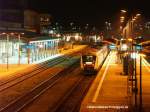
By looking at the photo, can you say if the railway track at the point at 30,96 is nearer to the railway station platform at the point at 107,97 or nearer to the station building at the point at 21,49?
the railway station platform at the point at 107,97

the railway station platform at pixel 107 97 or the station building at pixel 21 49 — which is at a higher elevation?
the station building at pixel 21 49

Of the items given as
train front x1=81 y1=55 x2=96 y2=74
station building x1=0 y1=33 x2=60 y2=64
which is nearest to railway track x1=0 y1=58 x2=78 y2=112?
train front x1=81 y1=55 x2=96 y2=74

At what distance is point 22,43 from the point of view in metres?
58.6

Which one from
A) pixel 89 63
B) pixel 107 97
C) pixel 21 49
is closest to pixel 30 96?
pixel 107 97

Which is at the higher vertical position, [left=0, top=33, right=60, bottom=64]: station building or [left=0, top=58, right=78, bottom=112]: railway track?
[left=0, top=33, right=60, bottom=64]: station building

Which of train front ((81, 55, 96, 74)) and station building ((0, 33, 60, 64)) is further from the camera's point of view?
station building ((0, 33, 60, 64))

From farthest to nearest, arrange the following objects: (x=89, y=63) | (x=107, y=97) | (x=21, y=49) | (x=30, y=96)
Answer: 1. (x=21, y=49)
2. (x=89, y=63)
3. (x=30, y=96)
4. (x=107, y=97)

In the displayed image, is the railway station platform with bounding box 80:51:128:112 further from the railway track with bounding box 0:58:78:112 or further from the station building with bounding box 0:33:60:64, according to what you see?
the station building with bounding box 0:33:60:64

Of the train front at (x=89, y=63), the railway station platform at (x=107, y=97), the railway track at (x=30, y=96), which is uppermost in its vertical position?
the train front at (x=89, y=63)

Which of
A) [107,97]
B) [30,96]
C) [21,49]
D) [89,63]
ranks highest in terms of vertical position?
[21,49]

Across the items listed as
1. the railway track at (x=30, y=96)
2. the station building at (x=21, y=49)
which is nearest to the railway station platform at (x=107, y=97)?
the railway track at (x=30, y=96)

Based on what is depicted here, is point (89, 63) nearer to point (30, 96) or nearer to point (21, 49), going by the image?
point (30, 96)

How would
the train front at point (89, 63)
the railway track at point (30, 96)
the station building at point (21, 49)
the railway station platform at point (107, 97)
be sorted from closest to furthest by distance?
the railway station platform at point (107, 97) → the railway track at point (30, 96) → the train front at point (89, 63) → the station building at point (21, 49)

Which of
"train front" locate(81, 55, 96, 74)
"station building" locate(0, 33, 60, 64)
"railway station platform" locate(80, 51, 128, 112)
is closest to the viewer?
"railway station platform" locate(80, 51, 128, 112)
